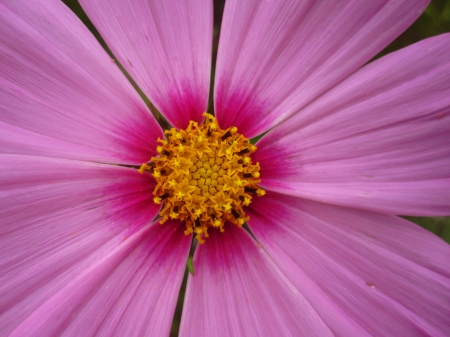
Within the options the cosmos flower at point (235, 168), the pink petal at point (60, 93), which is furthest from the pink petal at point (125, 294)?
the pink petal at point (60, 93)

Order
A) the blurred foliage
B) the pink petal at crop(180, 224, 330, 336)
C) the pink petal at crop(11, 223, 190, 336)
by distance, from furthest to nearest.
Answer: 1. the blurred foliage
2. the pink petal at crop(180, 224, 330, 336)
3. the pink petal at crop(11, 223, 190, 336)

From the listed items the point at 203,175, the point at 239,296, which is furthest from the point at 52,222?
the point at 239,296

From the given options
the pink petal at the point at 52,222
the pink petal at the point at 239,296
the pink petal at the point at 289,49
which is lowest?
the pink petal at the point at 239,296

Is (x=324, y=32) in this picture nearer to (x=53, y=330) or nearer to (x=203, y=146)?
(x=203, y=146)

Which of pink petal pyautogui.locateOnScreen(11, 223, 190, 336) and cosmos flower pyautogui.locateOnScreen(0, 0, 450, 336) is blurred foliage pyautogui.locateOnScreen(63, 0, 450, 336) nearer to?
cosmos flower pyautogui.locateOnScreen(0, 0, 450, 336)

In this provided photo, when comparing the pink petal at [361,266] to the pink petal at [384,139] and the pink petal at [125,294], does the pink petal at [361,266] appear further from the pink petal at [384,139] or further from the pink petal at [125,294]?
the pink petal at [125,294]

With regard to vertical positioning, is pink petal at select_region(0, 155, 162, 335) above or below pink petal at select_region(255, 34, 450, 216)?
below

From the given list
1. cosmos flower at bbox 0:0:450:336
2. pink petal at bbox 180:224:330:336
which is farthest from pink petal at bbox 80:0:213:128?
pink petal at bbox 180:224:330:336
